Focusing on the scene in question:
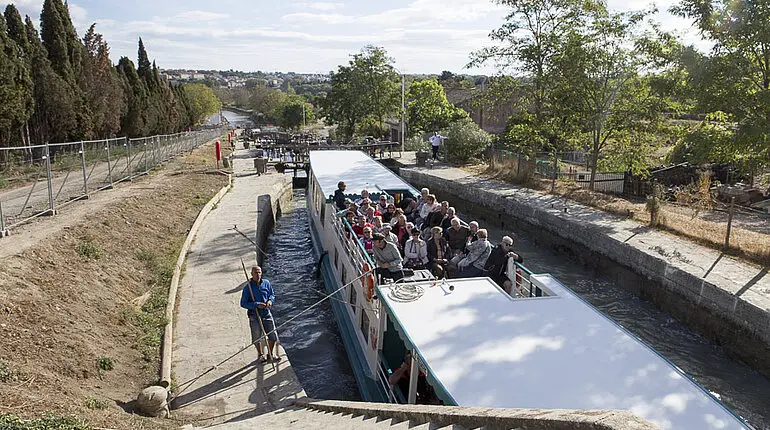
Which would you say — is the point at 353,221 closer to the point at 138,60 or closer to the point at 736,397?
the point at 736,397

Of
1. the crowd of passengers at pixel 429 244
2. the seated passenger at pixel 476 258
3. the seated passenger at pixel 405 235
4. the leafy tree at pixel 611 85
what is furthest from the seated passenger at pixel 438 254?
the leafy tree at pixel 611 85

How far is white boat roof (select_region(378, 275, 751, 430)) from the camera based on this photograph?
6.28 m

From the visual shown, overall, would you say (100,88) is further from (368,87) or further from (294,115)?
(294,115)

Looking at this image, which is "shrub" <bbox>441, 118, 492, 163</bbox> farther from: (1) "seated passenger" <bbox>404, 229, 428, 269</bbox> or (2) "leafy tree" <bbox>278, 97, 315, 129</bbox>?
(2) "leafy tree" <bbox>278, 97, 315, 129</bbox>

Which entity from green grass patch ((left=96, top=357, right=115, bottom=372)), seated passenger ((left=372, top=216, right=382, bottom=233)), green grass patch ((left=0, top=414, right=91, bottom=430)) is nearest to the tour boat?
seated passenger ((left=372, top=216, right=382, bottom=233))

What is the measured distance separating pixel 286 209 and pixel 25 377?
23.2 metres

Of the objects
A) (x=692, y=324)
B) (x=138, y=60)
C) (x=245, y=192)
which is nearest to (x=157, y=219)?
(x=245, y=192)

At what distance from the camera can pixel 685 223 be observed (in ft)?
59.1

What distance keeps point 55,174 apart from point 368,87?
38962 millimetres

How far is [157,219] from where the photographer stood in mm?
18922

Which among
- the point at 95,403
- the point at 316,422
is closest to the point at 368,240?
the point at 316,422

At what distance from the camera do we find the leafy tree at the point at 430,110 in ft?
158

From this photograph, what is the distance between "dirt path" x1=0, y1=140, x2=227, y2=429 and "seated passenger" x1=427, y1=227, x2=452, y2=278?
18.0 ft

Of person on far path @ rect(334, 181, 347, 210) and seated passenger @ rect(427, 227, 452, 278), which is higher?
person on far path @ rect(334, 181, 347, 210)
